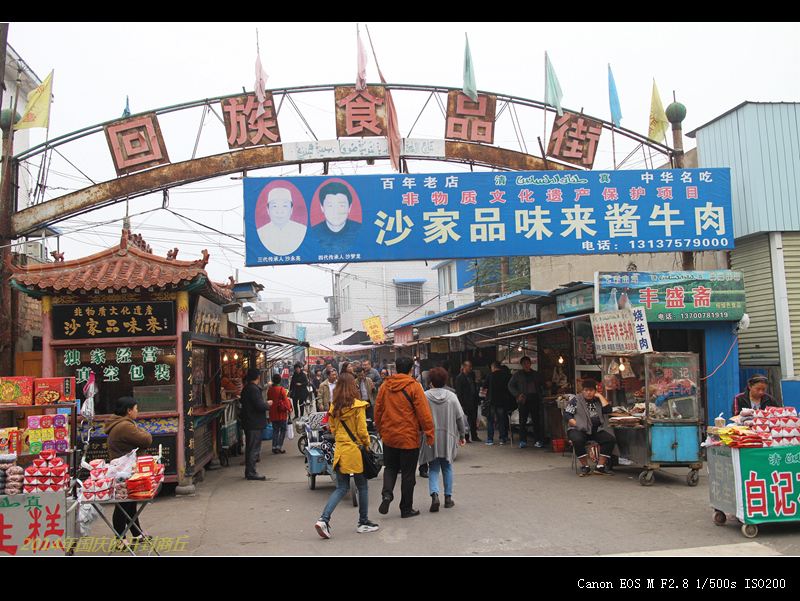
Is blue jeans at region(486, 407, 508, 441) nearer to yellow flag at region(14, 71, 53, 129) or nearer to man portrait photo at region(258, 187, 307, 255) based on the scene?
man portrait photo at region(258, 187, 307, 255)

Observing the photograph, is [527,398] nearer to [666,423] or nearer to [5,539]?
[666,423]

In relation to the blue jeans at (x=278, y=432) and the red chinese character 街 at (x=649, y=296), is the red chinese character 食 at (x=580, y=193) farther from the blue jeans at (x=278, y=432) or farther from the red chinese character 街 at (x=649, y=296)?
the blue jeans at (x=278, y=432)

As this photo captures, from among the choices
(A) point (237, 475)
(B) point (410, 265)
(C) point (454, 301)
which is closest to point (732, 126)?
(A) point (237, 475)

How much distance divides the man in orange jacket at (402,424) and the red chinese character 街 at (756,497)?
3.33 m

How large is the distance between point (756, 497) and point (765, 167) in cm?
910

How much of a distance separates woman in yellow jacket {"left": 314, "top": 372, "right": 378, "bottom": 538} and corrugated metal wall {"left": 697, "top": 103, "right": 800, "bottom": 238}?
10.1 meters

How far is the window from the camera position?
4459cm

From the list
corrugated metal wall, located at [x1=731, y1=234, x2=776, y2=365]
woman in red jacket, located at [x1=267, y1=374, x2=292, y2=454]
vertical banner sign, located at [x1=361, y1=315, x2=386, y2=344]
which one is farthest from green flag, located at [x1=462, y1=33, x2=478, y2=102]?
vertical banner sign, located at [x1=361, y1=315, x2=386, y2=344]

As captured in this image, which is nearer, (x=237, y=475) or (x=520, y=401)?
(x=237, y=475)

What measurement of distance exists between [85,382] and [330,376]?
592cm

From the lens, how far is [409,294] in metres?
45.1

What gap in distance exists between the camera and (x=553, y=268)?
22969 mm

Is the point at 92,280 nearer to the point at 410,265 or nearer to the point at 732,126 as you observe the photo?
the point at 732,126

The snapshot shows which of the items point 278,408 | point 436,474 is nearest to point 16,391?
point 436,474
